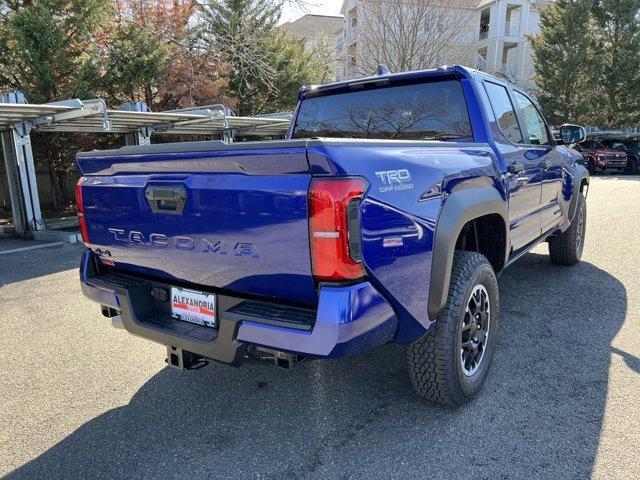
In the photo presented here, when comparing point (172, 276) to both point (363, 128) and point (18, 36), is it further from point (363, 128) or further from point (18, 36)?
point (18, 36)

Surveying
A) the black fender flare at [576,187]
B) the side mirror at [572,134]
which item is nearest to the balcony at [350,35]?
the black fender flare at [576,187]

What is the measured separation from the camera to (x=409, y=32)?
19656mm

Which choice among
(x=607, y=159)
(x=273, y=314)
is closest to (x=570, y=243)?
(x=273, y=314)

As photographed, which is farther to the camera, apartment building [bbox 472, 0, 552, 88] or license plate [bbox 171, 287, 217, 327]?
apartment building [bbox 472, 0, 552, 88]

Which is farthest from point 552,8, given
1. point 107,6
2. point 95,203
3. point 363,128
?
point 95,203

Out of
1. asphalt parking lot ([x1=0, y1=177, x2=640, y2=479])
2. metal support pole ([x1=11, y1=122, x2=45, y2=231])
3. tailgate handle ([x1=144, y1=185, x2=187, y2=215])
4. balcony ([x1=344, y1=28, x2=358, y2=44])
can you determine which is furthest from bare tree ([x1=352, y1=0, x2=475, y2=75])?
tailgate handle ([x1=144, y1=185, x2=187, y2=215])

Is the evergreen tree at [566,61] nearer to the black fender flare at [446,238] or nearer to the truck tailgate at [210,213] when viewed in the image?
the black fender flare at [446,238]

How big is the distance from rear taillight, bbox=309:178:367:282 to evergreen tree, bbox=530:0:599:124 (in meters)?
29.5

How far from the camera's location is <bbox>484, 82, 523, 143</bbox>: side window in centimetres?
367

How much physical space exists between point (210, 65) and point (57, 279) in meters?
12.7

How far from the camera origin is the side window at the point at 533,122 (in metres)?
4.41

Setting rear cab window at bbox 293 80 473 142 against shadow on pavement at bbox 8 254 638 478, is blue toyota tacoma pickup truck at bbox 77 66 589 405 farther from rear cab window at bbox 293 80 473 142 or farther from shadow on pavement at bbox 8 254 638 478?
shadow on pavement at bbox 8 254 638 478

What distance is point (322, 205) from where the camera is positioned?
1.97 meters

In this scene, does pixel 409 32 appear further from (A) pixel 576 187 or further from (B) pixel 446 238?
(B) pixel 446 238
